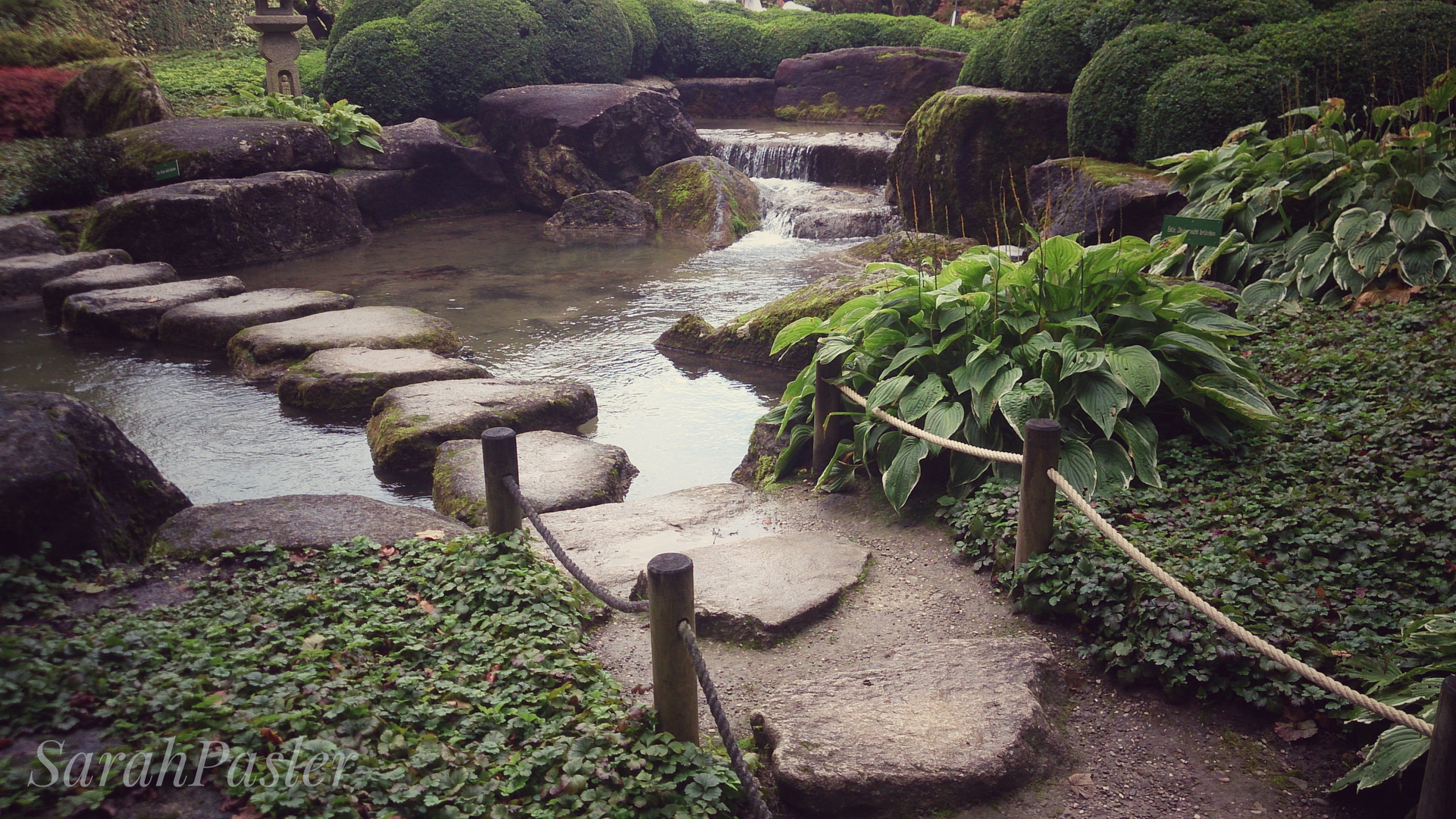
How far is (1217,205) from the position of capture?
22.5ft

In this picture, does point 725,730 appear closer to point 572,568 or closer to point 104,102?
point 572,568

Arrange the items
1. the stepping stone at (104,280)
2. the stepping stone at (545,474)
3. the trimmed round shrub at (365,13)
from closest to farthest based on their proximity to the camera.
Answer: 1. the stepping stone at (545,474)
2. the stepping stone at (104,280)
3. the trimmed round shrub at (365,13)

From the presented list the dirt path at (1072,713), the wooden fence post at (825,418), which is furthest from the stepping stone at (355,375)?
the dirt path at (1072,713)

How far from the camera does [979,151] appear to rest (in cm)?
987

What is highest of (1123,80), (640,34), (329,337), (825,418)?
(640,34)

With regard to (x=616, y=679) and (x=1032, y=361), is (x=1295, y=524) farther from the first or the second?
(x=616, y=679)

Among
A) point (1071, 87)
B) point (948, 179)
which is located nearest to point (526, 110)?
point (948, 179)

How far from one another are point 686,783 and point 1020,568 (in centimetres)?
169

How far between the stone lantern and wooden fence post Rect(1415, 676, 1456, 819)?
618 inches

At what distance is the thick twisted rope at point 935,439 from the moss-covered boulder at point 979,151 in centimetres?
507

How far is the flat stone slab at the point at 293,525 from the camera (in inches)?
145

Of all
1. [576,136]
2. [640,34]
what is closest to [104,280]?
[576,136]

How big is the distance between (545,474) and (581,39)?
13.0 meters

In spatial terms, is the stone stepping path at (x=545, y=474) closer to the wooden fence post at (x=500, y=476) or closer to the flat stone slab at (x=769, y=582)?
the wooden fence post at (x=500, y=476)
